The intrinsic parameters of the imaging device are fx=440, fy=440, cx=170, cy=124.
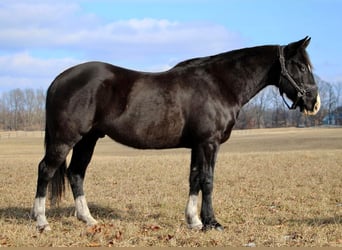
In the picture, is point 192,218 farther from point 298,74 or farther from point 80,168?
point 298,74

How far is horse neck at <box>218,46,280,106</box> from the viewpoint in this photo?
7008mm

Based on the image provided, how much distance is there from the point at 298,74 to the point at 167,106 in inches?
85.2

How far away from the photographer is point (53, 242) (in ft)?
18.5

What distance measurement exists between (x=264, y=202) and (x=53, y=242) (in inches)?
198

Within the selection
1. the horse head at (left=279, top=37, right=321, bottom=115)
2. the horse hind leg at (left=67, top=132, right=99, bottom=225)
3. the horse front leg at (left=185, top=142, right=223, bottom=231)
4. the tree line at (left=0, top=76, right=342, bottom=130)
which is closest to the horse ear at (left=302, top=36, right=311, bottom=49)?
the horse head at (left=279, top=37, right=321, bottom=115)

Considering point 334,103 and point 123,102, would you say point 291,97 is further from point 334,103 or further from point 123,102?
point 334,103

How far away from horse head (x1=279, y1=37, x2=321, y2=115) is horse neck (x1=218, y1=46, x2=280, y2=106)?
0.17 m

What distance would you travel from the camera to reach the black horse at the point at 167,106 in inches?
260

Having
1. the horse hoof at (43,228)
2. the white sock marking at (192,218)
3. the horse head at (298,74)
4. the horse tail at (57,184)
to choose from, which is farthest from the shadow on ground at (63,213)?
the horse head at (298,74)

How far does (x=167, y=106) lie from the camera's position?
662 centimetres

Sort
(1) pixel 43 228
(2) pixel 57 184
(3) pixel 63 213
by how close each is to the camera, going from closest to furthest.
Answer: (1) pixel 43 228
(2) pixel 57 184
(3) pixel 63 213

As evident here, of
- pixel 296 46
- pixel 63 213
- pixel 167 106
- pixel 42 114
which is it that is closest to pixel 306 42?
pixel 296 46

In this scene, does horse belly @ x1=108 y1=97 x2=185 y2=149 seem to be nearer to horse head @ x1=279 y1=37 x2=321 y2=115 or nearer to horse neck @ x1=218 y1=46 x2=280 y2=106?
horse neck @ x1=218 y1=46 x2=280 y2=106

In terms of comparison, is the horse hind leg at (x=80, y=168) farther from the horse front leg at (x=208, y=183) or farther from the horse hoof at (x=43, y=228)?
the horse front leg at (x=208, y=183)
